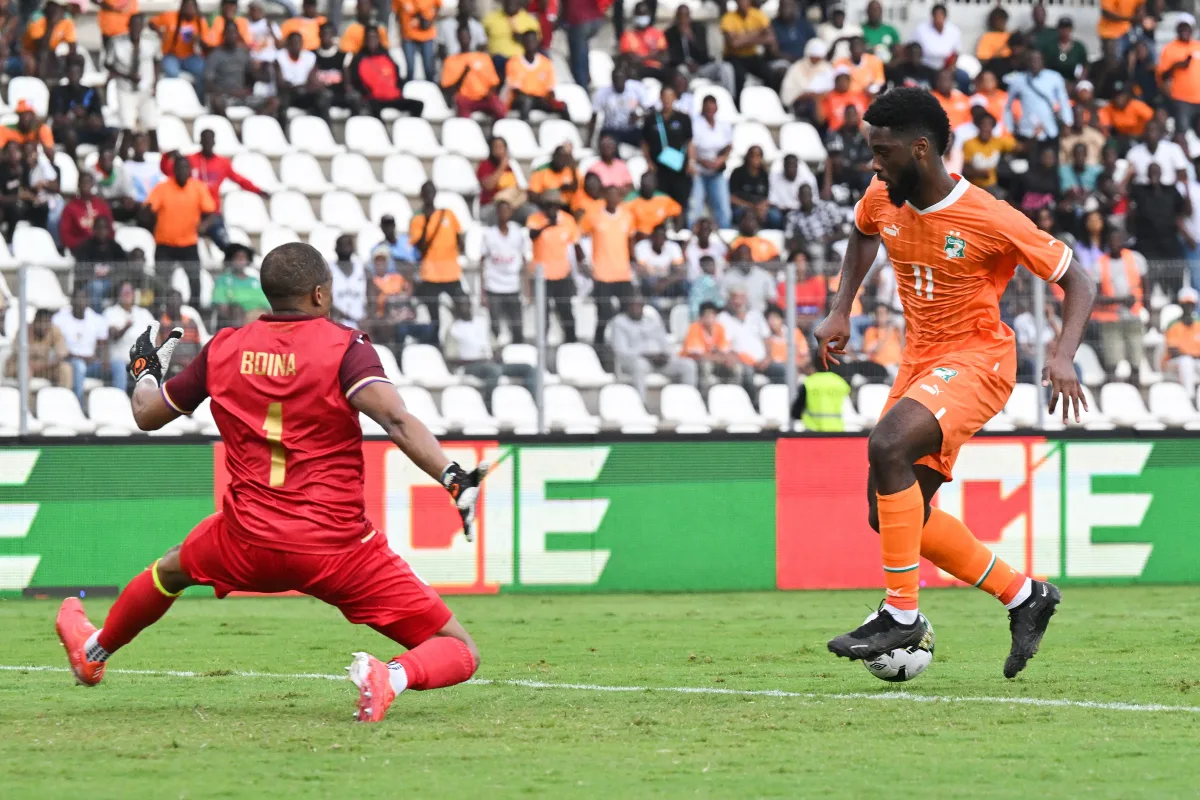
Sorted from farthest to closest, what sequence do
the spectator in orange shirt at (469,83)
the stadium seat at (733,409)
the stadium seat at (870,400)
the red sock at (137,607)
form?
the spectator in orange shirt at (469,83) < the stadium seat at (870,400) < the stadium seat at (733,409) < the red sock at (137,607)

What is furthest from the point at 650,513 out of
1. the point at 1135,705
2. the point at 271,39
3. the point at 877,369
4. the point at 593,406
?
the point at 271,39

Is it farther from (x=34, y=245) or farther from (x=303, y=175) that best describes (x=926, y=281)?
(x=303, y=175)

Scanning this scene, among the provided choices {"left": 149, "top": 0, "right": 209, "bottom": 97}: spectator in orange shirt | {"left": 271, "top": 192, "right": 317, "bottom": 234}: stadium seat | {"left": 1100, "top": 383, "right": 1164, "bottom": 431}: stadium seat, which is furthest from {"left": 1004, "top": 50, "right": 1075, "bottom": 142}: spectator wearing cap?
{"left": 149, "top": 0, "right": 209, "bottom": 97}: spectator in orange shirt

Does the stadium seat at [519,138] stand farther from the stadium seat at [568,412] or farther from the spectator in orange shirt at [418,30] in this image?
the stadium seat at [568,412]

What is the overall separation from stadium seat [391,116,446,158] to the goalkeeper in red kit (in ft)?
44.9

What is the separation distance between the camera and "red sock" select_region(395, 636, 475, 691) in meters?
6.76

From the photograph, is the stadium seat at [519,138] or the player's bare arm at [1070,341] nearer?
the player's bare arm at [1070,341]

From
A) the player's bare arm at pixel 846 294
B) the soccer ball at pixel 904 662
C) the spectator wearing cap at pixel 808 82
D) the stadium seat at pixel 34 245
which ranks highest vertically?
the spectator wearing cap at pixel 808 82

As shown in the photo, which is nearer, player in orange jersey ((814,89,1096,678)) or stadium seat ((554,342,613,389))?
player in orange jersey ((814,89,1096,678))

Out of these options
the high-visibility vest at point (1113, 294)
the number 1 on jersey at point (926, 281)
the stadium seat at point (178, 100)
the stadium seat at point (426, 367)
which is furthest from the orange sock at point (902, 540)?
the stadium seat at point (178, 100)

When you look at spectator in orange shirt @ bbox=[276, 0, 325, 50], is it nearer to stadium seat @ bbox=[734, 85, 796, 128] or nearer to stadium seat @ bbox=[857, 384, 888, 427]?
stadium seat @ bbox=[734, 85, 796, 128]

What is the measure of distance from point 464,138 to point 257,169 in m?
2.47

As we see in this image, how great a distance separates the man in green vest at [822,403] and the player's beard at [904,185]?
6992mm

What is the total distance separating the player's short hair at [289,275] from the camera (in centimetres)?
680
